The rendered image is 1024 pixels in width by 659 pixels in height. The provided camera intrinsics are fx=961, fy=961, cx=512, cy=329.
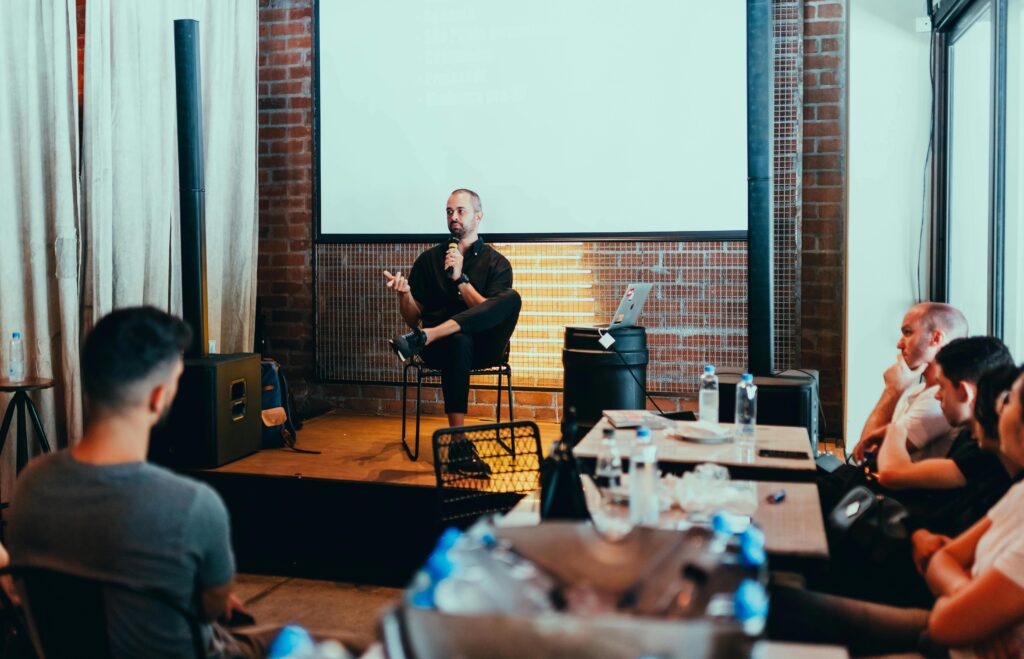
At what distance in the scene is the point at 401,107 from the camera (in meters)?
5.54

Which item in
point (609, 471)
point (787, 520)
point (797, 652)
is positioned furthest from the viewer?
point (609, 471)

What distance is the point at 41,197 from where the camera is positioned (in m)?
4.11

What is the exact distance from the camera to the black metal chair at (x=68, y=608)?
4.93ft

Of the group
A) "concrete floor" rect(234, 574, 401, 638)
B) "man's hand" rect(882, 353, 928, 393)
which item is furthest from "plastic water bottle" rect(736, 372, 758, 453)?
"concrete floor" rect(234, 574, 401, 638)

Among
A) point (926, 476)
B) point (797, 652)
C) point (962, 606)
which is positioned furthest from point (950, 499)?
point (797, 652)

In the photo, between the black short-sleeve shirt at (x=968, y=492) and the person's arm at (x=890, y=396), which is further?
the person's arm at (x=890, y=396)

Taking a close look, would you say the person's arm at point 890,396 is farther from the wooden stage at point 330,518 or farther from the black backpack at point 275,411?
the black backpack at point 275,411

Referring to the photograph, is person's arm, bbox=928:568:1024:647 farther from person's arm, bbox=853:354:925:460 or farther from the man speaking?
the man speaking

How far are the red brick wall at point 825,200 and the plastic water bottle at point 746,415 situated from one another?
5.24 ft

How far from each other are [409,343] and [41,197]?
5.54 ft

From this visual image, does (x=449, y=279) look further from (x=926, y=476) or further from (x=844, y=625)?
(x=844, y=625)

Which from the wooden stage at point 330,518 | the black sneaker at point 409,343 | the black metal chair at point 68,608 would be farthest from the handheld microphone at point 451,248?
the black metal chair at point 68,608

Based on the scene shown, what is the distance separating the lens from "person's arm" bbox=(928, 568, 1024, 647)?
1554mm

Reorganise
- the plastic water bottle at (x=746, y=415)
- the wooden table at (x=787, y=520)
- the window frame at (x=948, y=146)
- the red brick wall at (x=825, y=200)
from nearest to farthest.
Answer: the wooden table at (x=787, y=520), the plastic water bottle at (x=746, y=415), the window frame at (x=948, y=146), the red brick wall at (x=825, y=200)
